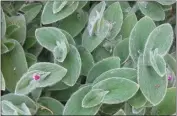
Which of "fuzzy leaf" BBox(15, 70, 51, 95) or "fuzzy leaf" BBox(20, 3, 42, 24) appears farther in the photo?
"fuzzy leaf" BBox(20, 3, 42, 24)

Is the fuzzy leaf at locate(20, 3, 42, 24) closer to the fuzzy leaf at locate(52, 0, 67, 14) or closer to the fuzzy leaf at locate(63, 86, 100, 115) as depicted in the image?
the fuzzy leaf at locate(52, 0, 67, 14)

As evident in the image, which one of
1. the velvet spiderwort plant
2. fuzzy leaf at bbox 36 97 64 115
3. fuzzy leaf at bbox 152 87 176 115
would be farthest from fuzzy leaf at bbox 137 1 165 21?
fuzzy leaf at bbox 36 97 64 115

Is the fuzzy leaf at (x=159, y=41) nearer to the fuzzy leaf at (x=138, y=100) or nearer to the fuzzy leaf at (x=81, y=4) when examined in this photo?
the fuzzy leaf at (x=138, y=100)

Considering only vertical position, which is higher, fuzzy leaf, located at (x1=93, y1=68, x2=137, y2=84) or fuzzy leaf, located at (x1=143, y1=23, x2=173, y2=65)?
fuzzy leaf, located at (x1=143, y1=23, x2=173, y2=65)

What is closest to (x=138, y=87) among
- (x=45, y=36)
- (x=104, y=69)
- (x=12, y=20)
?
(x=104, y=69)

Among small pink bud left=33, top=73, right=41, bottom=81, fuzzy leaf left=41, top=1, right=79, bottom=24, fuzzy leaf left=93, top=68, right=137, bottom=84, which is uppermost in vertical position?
fuzzy leaf left=41, top=1, right=79, bottom=24

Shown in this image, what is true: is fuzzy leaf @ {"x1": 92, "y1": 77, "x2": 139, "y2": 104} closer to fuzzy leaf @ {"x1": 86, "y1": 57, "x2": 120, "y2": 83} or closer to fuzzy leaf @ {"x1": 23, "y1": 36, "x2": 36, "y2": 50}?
fuzzy leaf @ {"x1": 86, "y1": 57, "x2": 120, "y2": 83}
